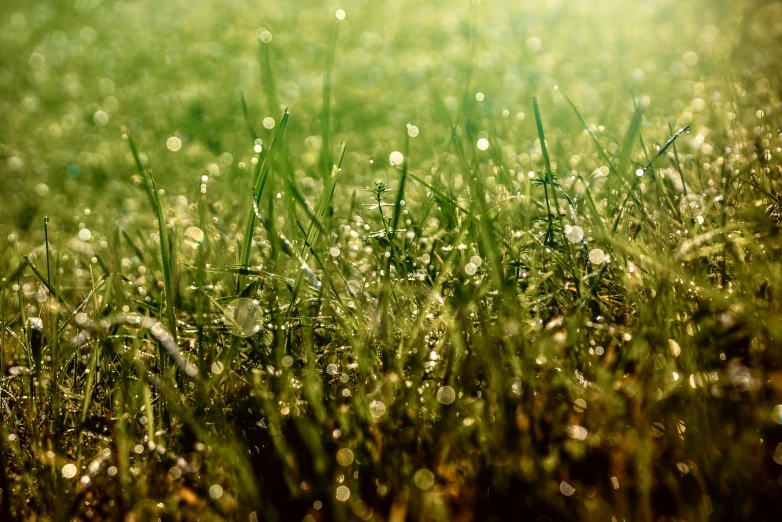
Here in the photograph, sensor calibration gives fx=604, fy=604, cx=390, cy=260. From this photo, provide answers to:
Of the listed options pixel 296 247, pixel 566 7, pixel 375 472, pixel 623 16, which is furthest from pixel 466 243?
pixel 566 7

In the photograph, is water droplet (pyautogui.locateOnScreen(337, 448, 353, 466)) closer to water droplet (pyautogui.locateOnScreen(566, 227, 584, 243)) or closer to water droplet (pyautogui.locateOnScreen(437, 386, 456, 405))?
water droplet (pyautogui.locateOnScreen(437, 386, 456, 405))

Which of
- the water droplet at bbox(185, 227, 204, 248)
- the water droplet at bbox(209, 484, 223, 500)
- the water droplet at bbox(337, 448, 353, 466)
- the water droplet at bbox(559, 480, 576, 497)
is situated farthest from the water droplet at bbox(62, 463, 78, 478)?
the water droplet at bbox(559, 480, 576, 497)

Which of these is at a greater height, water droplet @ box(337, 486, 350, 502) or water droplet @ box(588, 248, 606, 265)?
water droplet @ box(588, 248, 606, 265)

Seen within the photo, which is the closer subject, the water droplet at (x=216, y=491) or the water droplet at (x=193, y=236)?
the water droplet at (x=216, y=491)

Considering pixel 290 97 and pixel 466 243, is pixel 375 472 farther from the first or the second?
pixel 290 97

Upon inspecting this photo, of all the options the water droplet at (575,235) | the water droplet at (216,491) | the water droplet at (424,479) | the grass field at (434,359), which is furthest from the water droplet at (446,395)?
the water droplet at (575,235)

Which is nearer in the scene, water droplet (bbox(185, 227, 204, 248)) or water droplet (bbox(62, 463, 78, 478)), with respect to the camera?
water droplet (bbox(62, 463, 78, 478))

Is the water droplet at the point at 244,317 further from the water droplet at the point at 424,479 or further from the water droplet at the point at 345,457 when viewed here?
the water droplet at the point at 424,479

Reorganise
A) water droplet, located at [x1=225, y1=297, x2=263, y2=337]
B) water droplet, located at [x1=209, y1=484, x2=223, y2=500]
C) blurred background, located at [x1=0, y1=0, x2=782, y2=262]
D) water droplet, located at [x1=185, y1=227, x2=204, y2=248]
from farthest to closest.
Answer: blurred background, located at [x1=0, y1=0, x2=782, y2=262] → water droplet, located at [x1=185, y1=227, x2=204, y2=248] → water droplet, located at [x1=225, y1=297, x2=263, y2=337] → water droplet, located at [x1=209, y1=484, x2=223, y2=500]
